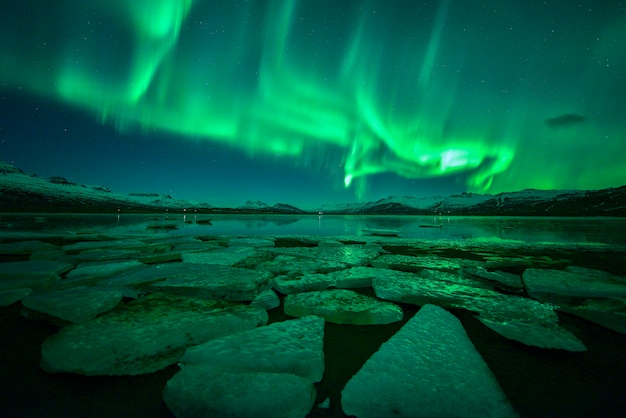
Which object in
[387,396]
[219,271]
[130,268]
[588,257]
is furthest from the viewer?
[588,257]

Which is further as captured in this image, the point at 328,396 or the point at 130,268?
the point at 130,268

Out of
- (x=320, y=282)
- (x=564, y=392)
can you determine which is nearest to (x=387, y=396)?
(x=564, y=392)

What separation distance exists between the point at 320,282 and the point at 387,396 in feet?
9.94

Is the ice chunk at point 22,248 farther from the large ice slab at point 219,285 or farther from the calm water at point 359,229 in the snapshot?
the calm water at point 359,229

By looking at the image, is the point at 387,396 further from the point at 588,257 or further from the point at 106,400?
the point at 588,257

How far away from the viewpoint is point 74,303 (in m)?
3.54

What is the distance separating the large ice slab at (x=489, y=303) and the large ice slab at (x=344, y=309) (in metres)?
0.62

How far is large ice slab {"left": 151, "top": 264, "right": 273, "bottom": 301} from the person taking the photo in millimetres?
4430

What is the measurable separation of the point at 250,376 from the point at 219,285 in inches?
99.3

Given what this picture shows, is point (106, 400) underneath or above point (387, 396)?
underneath

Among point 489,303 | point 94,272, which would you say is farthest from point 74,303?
point 489,303

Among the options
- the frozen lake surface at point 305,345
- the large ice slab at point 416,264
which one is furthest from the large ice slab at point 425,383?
the large ice slab at point 416,264

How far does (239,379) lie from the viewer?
216cm

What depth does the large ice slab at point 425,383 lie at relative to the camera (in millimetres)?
1976
